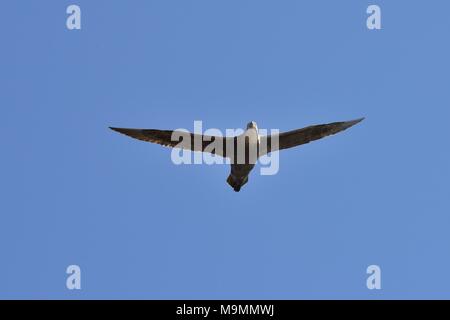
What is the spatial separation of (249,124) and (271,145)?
4.64 feet

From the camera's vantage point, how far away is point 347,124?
3919 centimetres

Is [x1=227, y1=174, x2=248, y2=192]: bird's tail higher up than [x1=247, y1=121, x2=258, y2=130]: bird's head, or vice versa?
[x1=247, y1=121, x2=258, y2=130]: bird's head

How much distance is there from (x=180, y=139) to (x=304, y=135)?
5.57m

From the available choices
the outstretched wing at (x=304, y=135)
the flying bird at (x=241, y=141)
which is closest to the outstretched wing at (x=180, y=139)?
the flying bird at (x=241, y=141)

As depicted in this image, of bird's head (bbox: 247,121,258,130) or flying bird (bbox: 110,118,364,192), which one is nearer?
bird's head (bbox: 247,121,258,130)

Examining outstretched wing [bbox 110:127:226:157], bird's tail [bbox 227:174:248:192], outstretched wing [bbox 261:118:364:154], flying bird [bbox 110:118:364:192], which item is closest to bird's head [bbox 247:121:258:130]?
flying bird [bbox 110:118:364:192]

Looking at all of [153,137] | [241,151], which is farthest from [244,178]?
[153,137]

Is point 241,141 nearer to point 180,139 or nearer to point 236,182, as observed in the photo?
point 236,182

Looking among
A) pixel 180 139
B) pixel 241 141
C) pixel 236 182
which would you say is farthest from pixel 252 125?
pixel 180 139

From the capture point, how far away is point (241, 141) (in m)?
38.4

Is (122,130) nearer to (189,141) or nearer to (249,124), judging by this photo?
(189,141)

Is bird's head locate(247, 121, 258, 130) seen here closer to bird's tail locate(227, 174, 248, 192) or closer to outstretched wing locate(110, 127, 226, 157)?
outstretched wing locate(110, 127, 226, 157)

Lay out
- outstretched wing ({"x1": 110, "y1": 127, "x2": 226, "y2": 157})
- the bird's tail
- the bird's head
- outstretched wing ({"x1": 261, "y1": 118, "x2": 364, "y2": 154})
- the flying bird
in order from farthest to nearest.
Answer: the bird's tail, outstretched wing ({"x1": 110, "y1": 127, "x2": 226, "y2": 157}), outstretched wing ({"x1": 261, "y1": 118, "x2": 364, "y2": 154}), the flying bird, the bird's head

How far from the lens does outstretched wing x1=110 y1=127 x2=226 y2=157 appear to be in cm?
3916
